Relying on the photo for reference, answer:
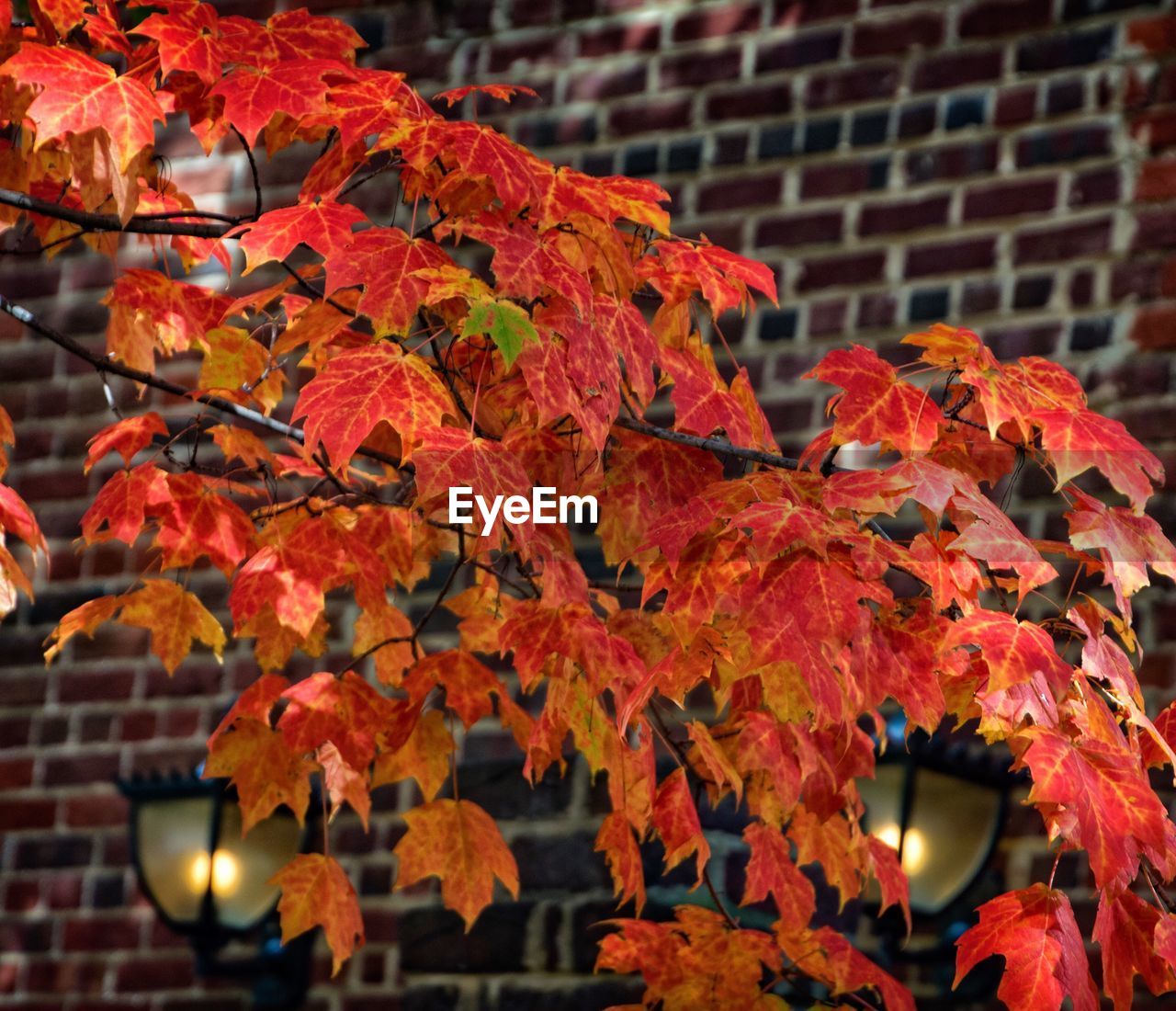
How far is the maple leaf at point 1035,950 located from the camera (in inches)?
72.7

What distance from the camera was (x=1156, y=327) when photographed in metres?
2.90

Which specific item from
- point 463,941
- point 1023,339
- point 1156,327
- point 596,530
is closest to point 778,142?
point 1023,339

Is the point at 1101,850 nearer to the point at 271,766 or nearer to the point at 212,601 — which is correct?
the point at 271,766

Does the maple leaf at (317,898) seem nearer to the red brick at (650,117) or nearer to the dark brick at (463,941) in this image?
the dark brick at (463,941)

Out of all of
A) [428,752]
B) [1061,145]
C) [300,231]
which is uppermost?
[1061,145]

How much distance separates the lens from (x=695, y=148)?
3.30 m

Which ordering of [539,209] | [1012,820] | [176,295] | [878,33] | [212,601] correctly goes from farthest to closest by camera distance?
[212,601] < [878,33] < [1012,820] < [176,295] < [539,209]

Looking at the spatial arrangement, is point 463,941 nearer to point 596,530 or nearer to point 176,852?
point 176,852

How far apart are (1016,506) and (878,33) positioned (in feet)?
3.09

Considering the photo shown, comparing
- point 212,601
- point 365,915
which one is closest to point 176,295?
point 212,601

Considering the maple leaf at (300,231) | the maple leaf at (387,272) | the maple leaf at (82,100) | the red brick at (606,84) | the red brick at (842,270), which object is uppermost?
the red brick at (606,84)

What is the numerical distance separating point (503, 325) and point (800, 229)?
1.40 metres

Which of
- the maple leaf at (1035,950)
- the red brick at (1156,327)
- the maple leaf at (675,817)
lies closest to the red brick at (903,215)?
the red brick at (1156,327)

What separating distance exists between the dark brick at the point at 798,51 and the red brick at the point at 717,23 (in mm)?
68
